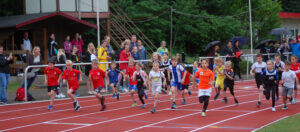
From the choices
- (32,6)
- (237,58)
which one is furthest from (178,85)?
(32,6)

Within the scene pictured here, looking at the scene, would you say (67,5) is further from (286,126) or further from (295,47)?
(286,126)

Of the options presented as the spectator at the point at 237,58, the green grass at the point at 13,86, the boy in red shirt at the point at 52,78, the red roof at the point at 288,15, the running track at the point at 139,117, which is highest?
the red roof at the point at 288,15

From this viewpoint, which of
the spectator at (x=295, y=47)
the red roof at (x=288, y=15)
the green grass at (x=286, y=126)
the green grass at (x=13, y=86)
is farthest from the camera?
the red roof at (x=288, y=15)

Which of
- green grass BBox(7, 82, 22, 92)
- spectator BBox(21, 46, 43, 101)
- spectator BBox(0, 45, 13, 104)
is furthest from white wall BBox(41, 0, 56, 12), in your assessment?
spectator BBox(0, 45, 13, 104)

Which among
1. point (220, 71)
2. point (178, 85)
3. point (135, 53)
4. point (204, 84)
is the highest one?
point (135, 53)

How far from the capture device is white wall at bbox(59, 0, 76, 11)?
1125 inches

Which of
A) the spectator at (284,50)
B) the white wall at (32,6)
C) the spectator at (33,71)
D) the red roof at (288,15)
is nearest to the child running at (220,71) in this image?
the spectator at (33,71)

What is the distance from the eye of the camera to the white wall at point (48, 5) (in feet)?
93.5

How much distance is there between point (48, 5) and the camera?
2872 cm

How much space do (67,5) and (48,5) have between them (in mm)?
1166

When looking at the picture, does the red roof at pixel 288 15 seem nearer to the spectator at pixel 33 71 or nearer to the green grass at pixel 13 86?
the green grass at pixel 13 86

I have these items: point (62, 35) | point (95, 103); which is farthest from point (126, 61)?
point (62, 35)

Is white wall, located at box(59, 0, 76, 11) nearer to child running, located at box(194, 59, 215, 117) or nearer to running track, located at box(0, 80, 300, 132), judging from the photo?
running track, located at box(0, 80, 300, 132)

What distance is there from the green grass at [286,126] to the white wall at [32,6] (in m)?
21.1
